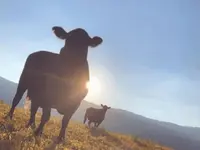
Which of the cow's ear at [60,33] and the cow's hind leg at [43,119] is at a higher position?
the cow's ear at [60,33]

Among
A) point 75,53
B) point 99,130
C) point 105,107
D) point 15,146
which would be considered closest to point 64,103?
point 75,53

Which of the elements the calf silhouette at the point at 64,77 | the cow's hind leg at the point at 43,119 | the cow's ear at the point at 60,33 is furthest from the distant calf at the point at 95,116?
the cow's hind leg at the point at 43,119

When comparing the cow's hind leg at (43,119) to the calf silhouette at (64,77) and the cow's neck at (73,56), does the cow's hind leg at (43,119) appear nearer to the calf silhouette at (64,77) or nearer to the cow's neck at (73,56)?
the calf silhouette at (64,77)

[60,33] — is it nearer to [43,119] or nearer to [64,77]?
[64,77]

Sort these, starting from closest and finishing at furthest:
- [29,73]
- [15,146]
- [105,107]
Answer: [15,146] < [29,73] < [105,107]

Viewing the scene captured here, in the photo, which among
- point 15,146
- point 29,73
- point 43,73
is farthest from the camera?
point 29,73

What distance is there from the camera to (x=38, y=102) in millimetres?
11422

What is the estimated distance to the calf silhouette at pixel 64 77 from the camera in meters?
11.0

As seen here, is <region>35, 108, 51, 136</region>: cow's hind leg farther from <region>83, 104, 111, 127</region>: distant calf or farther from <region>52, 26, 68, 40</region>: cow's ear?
<region>83, 104, 111, 127</region>: distant calf

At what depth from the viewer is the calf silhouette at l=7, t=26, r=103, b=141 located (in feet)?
36.1

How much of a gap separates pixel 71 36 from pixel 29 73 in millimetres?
2288

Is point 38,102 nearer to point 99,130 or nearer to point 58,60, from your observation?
point 58,60

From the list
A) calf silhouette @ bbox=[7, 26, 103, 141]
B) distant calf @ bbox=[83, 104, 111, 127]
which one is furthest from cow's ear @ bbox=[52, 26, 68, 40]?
distant calf @ bbox=[83, 104, 111, 127]

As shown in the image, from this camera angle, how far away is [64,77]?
11.2 m
